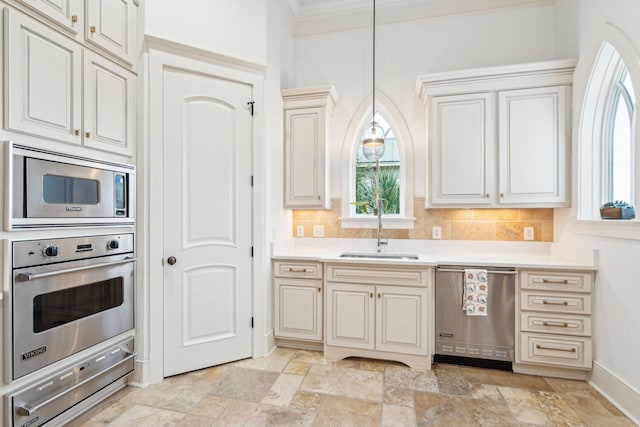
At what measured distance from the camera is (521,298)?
2.49 m

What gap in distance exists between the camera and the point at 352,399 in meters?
2.18

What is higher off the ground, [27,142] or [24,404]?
[27,142]

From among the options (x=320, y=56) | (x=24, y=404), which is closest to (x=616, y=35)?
(x=320, y=56)

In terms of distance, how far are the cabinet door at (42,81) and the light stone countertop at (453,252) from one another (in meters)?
1.79

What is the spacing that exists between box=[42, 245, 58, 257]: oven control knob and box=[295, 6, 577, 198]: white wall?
95.9 inches

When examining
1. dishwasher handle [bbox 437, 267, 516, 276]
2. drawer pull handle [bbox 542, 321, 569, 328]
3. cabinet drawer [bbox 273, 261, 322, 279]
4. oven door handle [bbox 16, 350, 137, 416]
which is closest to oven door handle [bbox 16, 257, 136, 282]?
oven door handle [bbox 16, 350, 137, 416]

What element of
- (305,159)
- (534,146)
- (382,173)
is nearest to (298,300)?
(305,159)

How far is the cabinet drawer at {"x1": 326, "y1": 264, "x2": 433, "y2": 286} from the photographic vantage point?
2.60m

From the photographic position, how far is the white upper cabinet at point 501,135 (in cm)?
267

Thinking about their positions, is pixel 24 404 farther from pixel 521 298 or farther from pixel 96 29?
pixel 521 298

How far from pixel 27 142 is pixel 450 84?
122 inches

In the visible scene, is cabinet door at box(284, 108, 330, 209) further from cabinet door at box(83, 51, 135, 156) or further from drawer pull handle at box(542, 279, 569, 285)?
drawer pull handle at box(542, 279, 569, 285)

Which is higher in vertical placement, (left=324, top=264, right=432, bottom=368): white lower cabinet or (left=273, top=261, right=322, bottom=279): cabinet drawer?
(left=273, top=261, right=322, bottom=279): cabinet drawer

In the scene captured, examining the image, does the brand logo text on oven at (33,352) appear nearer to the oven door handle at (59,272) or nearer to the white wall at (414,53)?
the oven door handle at (59,272)
